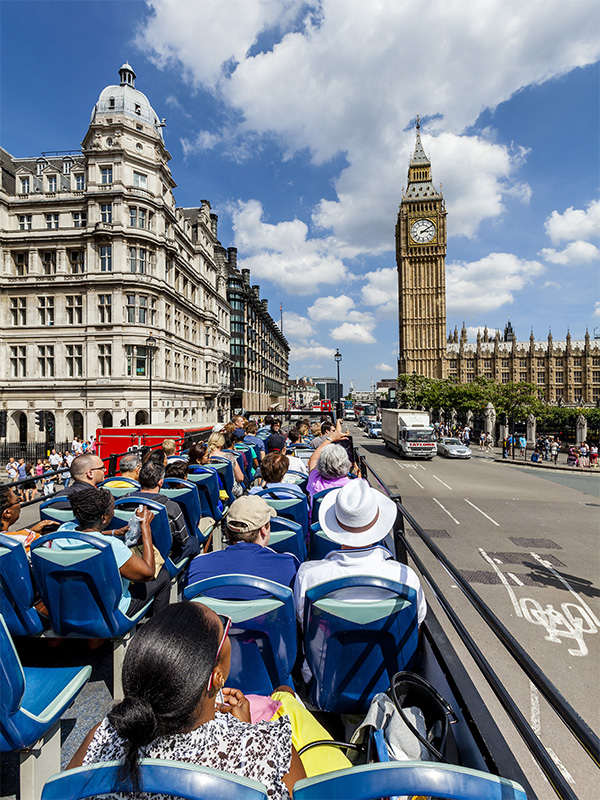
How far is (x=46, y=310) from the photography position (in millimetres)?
32406

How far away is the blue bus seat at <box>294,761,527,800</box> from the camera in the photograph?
1.09 m

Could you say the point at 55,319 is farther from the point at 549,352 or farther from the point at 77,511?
the point at 549,352

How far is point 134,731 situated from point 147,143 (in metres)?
39.7

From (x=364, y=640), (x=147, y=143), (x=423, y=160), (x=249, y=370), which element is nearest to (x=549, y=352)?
(x=423, y=160)

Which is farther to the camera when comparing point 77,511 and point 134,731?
point 77,511

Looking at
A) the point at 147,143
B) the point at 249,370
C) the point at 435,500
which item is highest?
the point at 147,143

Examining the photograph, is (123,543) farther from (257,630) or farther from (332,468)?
Result: (332,468)

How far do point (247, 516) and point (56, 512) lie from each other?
255cm

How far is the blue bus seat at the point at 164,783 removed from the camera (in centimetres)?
106

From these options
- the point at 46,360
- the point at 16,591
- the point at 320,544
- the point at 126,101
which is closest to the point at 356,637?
the point at 320,544

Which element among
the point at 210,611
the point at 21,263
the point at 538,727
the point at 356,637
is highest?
the point at 21,263

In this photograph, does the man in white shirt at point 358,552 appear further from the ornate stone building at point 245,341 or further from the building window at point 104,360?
the ornate stone building at point 245,341

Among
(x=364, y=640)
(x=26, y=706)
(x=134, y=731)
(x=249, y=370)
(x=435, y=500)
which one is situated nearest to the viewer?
(x=134, y=731)

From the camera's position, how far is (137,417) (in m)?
31.7
